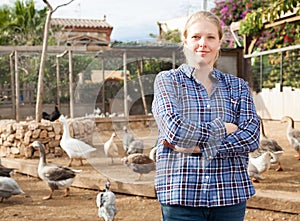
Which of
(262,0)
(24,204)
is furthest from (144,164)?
(262,0)

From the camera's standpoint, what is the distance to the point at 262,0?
53.8 ft

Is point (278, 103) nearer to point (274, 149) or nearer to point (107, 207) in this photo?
point (274, 149)

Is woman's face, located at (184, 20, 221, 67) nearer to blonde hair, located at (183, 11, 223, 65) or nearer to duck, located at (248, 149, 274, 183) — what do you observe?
blonde hair, located at (183, 11, 223, 65)

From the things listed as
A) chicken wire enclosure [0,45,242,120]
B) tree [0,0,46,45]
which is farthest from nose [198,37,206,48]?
tree [0,0,46,45]

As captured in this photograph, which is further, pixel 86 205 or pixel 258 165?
pixel 258 165

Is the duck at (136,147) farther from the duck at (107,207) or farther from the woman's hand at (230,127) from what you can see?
the woman's hand at (230,127)

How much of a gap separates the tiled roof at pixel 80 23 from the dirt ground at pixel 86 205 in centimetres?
2238

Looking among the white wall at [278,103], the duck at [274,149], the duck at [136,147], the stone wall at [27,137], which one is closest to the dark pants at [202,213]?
the duck at [136,147]

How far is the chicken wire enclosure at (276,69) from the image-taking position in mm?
13086

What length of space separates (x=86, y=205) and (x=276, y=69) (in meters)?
10.4

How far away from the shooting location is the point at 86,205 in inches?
195

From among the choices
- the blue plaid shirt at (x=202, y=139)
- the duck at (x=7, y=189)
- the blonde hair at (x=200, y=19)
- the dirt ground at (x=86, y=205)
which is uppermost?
the blonde hair at (x=200, y=19)

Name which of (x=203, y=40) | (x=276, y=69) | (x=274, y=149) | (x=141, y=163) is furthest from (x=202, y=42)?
(x=276, y=69)

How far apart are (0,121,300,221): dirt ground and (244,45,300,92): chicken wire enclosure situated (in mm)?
7417
